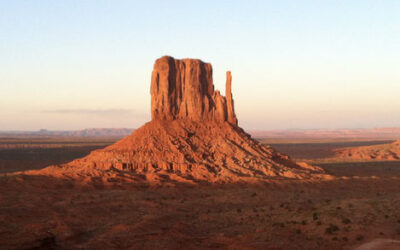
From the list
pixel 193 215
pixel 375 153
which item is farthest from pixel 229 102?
pixel 375 153

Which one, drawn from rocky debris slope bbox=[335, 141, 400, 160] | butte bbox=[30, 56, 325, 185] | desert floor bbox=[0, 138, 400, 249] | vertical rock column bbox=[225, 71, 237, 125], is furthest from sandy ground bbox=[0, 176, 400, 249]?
rocky debris slope bbox=[335, 141, 400, 160]

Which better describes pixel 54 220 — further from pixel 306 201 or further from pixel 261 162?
pixel 261 162

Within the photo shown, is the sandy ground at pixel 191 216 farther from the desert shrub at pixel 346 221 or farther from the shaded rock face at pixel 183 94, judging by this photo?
the shaded rock face at pixel 183 94

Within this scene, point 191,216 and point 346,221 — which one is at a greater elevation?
point 346,221

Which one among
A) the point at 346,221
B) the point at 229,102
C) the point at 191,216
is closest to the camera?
the point at 346,221

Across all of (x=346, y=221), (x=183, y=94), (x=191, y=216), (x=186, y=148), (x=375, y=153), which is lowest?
(x=191, y=216)

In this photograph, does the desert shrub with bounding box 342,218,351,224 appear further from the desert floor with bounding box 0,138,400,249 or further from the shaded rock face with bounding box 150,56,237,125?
the shaded rock face with bounding box 150,56,237,125

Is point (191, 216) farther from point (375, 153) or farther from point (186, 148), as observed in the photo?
point (375, 153)

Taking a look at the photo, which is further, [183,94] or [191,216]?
[183,94]
